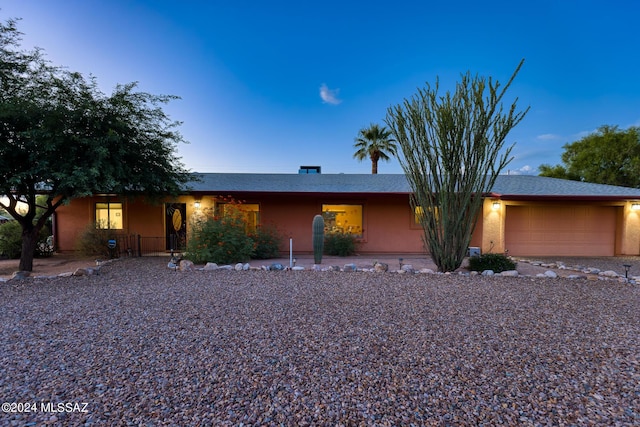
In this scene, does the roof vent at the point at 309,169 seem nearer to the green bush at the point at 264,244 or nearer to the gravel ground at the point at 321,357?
the green bush at the point at 264,244

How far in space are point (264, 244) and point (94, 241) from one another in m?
5.62

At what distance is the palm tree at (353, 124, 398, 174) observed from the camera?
1944 cm

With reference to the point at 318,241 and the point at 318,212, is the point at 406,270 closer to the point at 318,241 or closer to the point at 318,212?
the point at 318,241

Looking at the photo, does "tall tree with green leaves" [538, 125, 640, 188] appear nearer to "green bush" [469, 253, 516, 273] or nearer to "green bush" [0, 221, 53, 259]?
"green bush" [469, 253, 516, 273]

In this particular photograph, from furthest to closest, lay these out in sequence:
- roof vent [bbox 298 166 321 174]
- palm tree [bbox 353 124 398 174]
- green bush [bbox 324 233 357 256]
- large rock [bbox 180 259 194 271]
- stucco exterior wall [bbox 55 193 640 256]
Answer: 1. palm tree [bbox 353 124 398 174]
2. roof vent [bbox 298 166 321 174]
3. stucco exterior wall [bbox 55 193 640 256]
4. green bush [bbox 324 233 357 256]
5. large rock [bbox 180 259 194 271]

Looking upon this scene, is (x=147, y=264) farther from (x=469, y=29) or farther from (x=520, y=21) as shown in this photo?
(x=520, y=21)

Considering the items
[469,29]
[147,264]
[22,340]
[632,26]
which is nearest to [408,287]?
[22,340]

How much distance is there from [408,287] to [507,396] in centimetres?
338

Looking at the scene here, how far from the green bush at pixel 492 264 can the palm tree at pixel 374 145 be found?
12.8 meters

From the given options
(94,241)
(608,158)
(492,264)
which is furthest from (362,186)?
(608,158)

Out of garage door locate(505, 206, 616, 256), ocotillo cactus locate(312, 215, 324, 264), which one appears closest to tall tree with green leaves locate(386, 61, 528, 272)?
ocotillo cactus locate(312, 215, 324, 264)

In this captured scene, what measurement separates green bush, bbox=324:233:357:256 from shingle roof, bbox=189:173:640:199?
167 cm

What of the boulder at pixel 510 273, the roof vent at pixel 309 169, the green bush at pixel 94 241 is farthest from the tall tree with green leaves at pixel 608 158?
the green bush at pixel 94 241

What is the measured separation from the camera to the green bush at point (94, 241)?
31.0 feet
